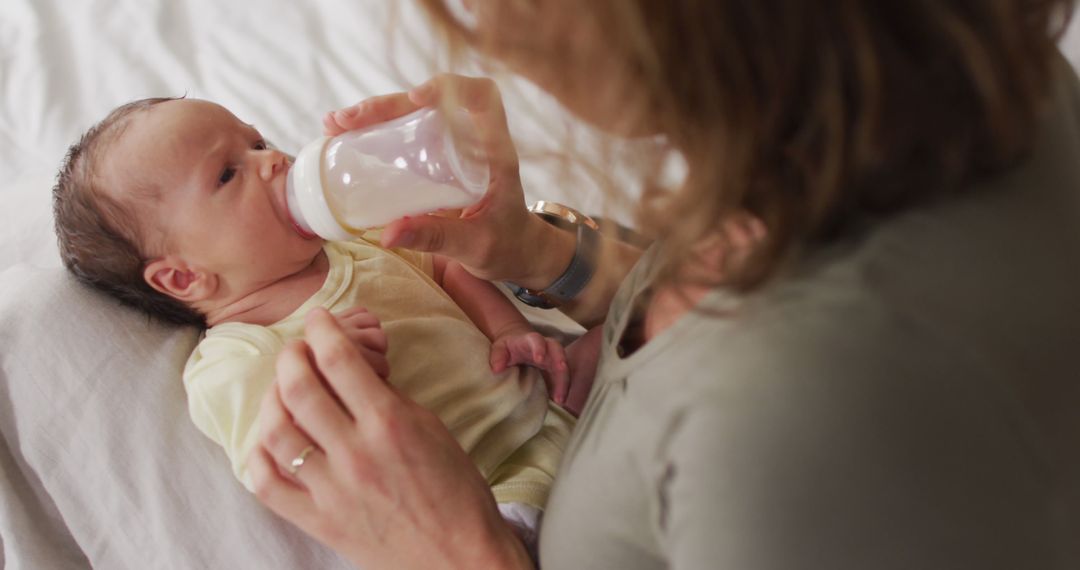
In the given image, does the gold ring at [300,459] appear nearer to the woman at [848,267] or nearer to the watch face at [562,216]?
the woman at [848,267]

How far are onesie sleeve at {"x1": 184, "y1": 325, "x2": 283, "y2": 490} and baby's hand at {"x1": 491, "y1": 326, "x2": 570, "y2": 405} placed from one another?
0.26 m

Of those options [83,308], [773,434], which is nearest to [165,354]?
[83,308]

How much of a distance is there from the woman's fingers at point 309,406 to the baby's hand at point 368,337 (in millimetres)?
89

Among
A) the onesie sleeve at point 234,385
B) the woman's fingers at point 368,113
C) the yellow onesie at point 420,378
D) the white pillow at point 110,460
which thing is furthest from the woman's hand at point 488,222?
the white pillow at point 110,460

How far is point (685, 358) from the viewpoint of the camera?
55cm

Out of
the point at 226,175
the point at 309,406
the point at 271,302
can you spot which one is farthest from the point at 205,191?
the point at 309,406

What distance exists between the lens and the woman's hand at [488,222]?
0.86 metres

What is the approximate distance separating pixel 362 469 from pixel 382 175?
33cm

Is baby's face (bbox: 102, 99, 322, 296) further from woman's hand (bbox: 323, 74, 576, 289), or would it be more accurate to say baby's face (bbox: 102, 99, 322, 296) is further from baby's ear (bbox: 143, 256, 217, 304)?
woman's hand (bbox: 323, 74, 576, 289)

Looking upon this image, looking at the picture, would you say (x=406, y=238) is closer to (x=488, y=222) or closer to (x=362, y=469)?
(x=488, y=222)

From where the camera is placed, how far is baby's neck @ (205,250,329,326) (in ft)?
3.35

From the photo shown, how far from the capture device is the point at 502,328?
1125 millimetres

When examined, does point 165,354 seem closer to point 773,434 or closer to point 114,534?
point 114,534

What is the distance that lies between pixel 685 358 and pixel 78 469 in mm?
752
